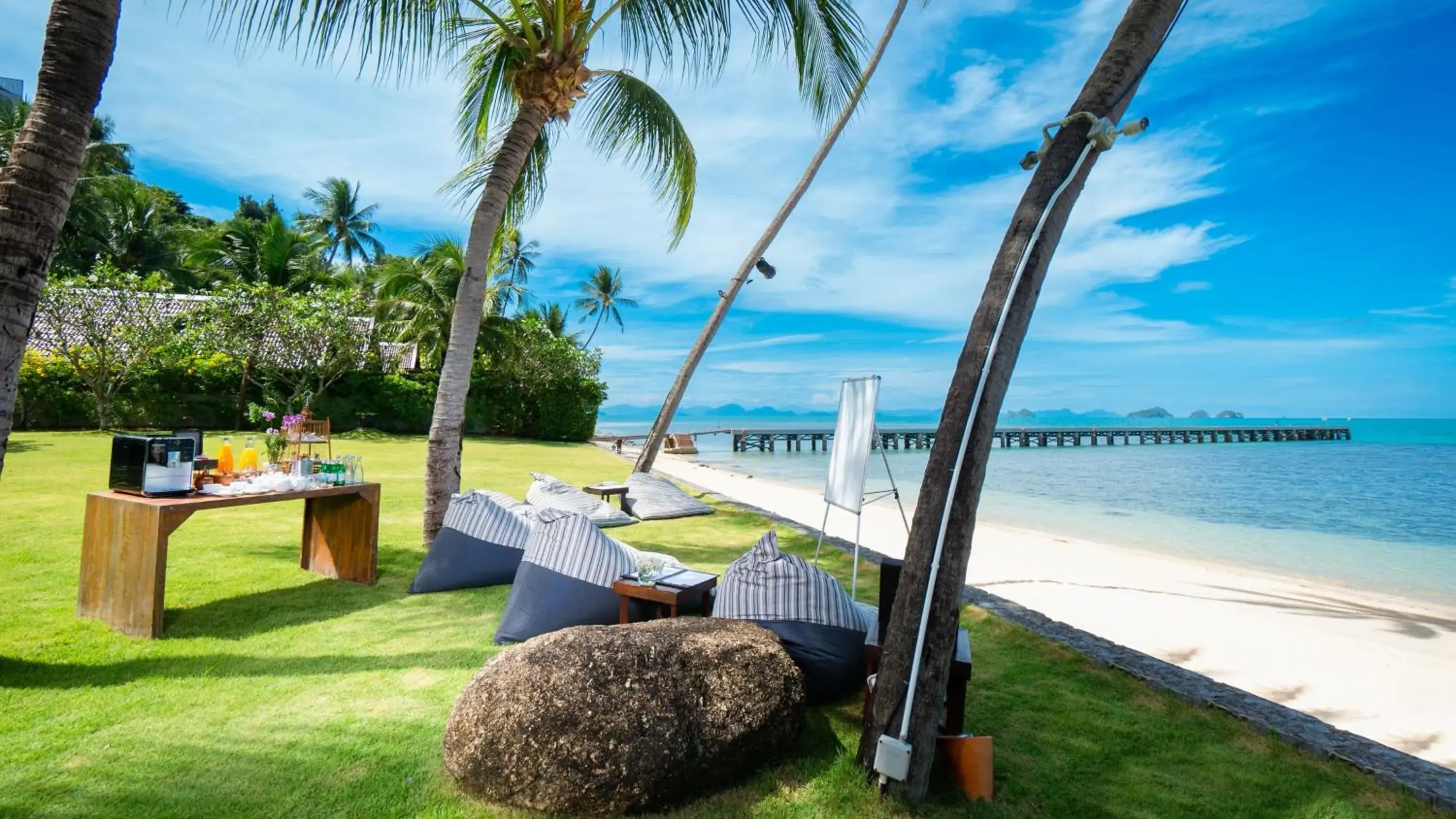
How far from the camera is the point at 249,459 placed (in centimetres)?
495

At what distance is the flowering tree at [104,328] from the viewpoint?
1667 centimetres

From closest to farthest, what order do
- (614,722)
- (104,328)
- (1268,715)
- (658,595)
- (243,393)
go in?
(614,722), (1268,715), (658,595), (104,328), (243,393)

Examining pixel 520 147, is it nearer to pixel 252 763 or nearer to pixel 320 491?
pixel 320 491

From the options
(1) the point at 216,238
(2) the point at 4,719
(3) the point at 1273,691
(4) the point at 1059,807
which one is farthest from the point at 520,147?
(1) the point at 216,238

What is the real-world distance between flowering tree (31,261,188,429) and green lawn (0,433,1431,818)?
15492 millimetres

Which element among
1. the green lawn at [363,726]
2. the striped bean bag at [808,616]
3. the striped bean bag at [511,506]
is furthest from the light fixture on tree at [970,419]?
the striped bean bag at [511,506]

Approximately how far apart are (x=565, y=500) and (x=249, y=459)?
2.73m

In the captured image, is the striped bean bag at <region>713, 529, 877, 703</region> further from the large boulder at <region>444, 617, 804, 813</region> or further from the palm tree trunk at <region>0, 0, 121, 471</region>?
the palm tree trunk at <region>0, 0, 121, 471</region>

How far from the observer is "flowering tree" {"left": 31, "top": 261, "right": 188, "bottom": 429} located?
54.7ft

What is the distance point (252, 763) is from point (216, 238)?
32962 mm

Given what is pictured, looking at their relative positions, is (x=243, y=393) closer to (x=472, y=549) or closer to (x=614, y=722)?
(x=472, y=549)

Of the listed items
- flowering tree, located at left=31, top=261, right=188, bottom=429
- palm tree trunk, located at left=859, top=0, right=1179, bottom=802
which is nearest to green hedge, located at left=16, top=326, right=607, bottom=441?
flowering tree, located at left=31, top=261, right=188, bottom=429

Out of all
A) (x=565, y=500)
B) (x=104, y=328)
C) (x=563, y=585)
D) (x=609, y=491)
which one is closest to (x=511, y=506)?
(x=565, y=500)

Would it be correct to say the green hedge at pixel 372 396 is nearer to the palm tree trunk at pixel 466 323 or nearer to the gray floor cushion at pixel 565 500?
the gray floor cushion at pixel 565 500
